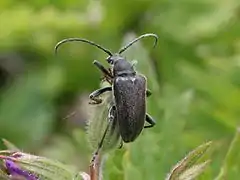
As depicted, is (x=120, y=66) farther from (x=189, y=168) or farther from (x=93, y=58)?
(x=93, y=58)

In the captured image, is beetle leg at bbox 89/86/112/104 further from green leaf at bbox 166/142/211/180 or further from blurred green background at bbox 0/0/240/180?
blurred green background at bbox 0/0/240/180

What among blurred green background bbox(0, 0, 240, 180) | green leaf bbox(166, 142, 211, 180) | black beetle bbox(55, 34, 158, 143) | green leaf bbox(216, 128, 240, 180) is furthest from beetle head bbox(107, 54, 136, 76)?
blurred green background bbox(0, 0, 240, 180)

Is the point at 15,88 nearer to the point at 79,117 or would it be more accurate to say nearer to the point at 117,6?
the point at 79,117

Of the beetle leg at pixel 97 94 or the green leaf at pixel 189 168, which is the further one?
the beetle leg at pixel 97 94

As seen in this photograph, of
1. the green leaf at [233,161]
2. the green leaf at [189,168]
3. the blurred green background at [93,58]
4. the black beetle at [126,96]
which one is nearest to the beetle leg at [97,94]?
the black beetle at [126,96]

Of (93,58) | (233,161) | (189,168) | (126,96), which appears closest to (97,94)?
(126,96)

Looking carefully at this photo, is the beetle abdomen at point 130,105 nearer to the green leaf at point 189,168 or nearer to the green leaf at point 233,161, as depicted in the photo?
the green leaf at point 189,168

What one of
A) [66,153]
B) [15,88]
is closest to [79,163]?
[66,153]
